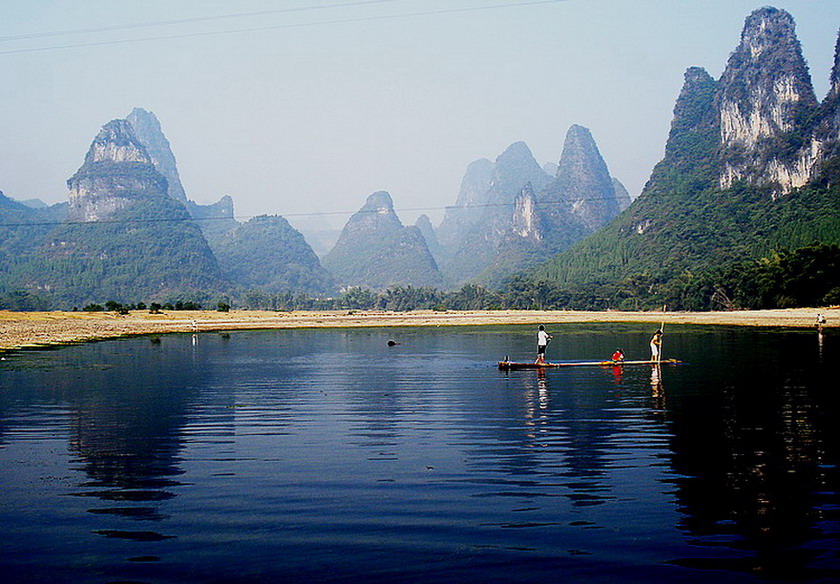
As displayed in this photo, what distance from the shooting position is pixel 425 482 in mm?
12719

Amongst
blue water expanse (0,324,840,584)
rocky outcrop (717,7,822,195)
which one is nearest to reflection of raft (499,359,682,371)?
blue water expanse (0,324,840,584)

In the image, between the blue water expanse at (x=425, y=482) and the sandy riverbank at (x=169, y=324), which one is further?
the sandy riverbank at (x=169, y=324)

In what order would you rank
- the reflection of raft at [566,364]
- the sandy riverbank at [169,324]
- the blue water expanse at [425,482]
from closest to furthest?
the blue water expanse at [425,482] → the reflection of raft at [566,364] → the sandy riverbank at [169,324]

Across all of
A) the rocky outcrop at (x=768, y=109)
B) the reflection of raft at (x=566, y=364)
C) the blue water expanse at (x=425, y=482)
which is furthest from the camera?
the rocky outcrop at (x=768, y=109)

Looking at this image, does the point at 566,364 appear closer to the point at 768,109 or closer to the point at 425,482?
the point at 425,482

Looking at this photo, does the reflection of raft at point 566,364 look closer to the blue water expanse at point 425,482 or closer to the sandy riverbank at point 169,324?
the blue water expanse at point 425,482

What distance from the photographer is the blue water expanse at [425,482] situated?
357 inches

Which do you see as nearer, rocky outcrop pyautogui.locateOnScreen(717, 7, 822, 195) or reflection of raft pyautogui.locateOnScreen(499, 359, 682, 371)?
reflection of raft pyautogui.locateOnScreen(499, 359, 682, 371)

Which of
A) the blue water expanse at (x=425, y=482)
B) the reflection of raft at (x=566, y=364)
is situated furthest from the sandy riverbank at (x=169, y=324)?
the blue water expanse at (x=425, y=482)

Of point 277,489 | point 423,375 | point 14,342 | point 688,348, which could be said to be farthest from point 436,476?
point 14,342

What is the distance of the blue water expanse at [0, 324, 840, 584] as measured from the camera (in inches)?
357

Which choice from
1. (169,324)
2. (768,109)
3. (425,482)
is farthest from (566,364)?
(768,109)

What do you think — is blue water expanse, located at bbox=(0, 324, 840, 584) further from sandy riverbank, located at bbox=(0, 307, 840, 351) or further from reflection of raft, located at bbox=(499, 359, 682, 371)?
sandy riverbank, located at bbox=(0, 307, 840, 351)

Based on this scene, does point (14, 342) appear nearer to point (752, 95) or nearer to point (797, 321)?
point (797, 321)
